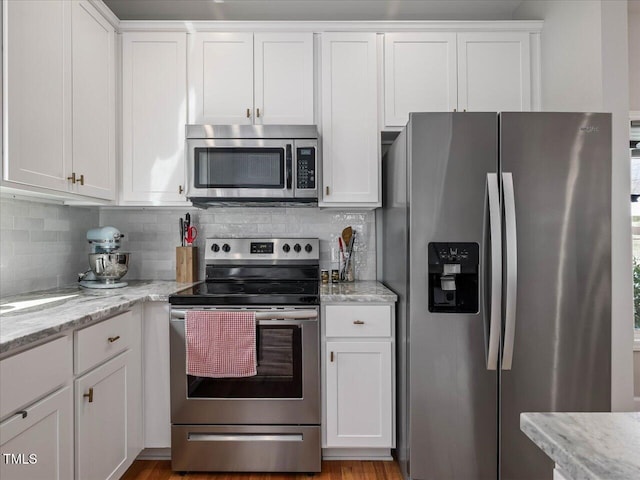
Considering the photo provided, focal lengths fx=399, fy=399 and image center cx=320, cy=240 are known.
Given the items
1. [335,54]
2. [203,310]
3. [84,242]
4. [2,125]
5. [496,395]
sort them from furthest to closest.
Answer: [84,242] → [335,54] → [203,310] → [496,395] → [2,125]

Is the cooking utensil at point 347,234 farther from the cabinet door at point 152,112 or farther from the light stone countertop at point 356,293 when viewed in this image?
the cabinet door at point 152,112

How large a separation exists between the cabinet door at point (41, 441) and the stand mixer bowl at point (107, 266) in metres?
0.96

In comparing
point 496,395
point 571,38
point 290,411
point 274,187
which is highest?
point 571,38

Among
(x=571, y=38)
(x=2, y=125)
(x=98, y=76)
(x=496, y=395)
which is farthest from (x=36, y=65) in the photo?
(x=571, y=38)

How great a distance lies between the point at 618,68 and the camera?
6.32 feet

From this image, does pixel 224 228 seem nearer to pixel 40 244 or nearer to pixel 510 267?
pixel 40 244

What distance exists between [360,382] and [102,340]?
1245 millimetres

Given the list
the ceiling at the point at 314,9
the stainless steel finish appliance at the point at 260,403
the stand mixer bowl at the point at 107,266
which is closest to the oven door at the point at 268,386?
the stainless steel finish appliance at the point at 260,403

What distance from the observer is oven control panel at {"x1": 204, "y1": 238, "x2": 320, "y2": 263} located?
105 inches

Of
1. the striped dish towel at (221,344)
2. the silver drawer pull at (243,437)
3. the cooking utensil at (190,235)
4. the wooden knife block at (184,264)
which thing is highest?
the cooking utensil at (190,235)

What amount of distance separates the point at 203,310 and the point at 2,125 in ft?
3.73

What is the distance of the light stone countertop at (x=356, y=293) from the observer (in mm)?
2090

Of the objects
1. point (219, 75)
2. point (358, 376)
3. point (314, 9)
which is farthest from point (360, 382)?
point (314, 9)

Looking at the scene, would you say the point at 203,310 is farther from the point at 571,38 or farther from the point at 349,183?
the point at 571,38
